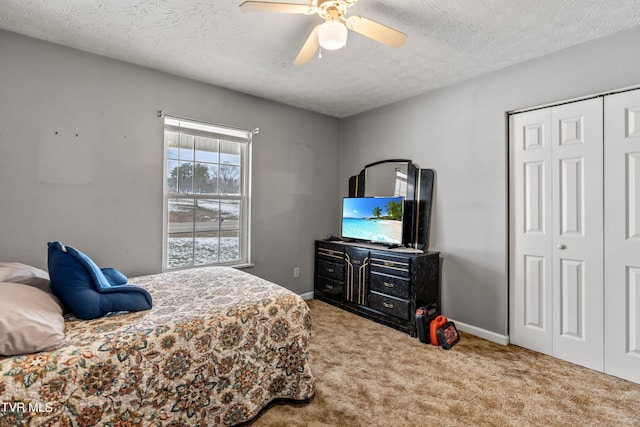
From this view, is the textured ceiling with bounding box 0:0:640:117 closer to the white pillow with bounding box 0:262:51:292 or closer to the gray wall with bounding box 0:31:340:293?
the gray wall with bounding box 0:31:340:293

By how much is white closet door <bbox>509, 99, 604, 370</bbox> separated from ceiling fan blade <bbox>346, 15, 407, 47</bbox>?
1657 millimetres

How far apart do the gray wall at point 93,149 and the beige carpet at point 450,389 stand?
1746mm

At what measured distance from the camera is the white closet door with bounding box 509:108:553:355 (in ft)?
8.93

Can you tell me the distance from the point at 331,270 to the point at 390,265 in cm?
95

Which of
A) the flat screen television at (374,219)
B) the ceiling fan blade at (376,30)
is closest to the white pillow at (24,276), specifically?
the ceiling fan blade at (376,30)

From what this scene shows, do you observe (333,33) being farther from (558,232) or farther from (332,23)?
(558,232)

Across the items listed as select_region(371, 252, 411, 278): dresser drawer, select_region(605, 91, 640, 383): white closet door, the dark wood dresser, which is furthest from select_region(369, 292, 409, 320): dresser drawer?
select_region(605, 91, 640, 383): white closet door

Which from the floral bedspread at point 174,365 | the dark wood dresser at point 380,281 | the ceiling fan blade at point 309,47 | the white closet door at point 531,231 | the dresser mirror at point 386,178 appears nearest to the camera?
the floral bedspread at point 174,365

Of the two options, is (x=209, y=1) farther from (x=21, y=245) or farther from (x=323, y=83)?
(x=21, y=245)

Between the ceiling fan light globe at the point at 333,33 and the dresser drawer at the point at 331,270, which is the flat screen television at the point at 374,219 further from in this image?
the ceiling fan light globe at the point at 333,33

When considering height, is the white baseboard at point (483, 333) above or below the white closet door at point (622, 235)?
below

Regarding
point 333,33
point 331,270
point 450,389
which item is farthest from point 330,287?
point 333,33

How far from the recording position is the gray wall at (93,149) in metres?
2.42

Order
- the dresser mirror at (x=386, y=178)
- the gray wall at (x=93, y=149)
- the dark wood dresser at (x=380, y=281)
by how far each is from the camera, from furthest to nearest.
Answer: the dresser mirror at (x=386, y=178) < the dark wood dresser at (x=380, y=281) < the gray wall at (x=93, y=149)
